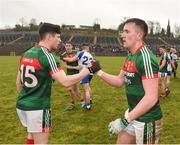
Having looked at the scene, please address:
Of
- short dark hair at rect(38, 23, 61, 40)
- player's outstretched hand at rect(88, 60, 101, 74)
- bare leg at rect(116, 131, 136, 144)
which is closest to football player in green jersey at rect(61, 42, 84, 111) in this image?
player's outstretched hand at rect(88, 60, 101, 74)

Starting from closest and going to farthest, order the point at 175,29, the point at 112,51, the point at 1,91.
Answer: the point at 1,91, the point at 112,51, the point at 175,29

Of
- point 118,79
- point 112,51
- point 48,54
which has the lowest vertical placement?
point 112,51

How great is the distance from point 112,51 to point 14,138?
239 ft

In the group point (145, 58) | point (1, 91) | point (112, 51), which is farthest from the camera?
point (112, 51)

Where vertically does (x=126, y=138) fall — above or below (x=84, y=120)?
above

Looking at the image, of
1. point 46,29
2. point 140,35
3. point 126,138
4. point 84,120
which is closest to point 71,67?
point 84,120

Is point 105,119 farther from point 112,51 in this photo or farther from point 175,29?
point 175,29

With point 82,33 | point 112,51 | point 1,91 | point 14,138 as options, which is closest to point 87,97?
point 14,138

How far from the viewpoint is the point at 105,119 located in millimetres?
10273

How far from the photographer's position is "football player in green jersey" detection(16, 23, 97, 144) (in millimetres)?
5094

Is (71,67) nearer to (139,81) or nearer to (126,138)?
(126,138)

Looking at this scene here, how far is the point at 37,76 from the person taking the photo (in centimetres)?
514

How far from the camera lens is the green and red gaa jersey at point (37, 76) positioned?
16.7 ft

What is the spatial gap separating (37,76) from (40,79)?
66mm
